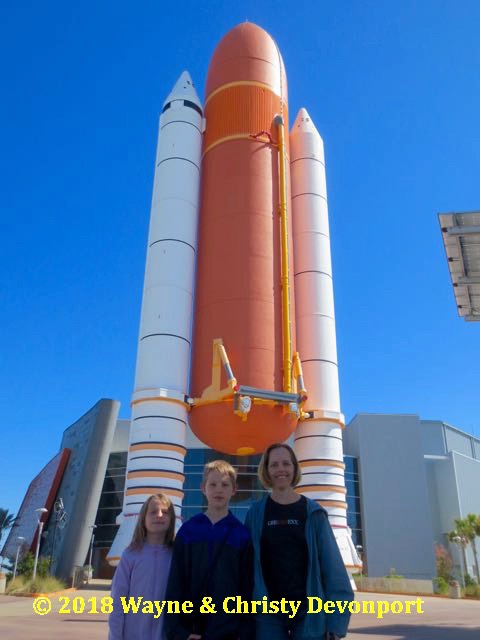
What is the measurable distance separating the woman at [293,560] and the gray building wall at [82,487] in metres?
28.8

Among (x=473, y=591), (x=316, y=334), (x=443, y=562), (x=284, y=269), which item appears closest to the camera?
(x=284, y=269)

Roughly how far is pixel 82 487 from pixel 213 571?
31.1m

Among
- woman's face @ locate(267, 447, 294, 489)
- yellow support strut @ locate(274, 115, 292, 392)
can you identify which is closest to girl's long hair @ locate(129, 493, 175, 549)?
woman's face @ locate(267, 447, 294, 489)

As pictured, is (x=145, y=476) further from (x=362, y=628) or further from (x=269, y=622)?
(x=269, y=622)

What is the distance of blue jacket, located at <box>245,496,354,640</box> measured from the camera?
343 cm

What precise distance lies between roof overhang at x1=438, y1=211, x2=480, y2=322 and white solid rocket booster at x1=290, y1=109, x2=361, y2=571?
7562mm

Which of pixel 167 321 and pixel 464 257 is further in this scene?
pixel 167 321

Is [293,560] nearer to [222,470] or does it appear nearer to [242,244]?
[222,470]

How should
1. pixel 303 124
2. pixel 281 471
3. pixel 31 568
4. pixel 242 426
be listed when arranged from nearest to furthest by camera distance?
pixel 281 471 < pixel 242 426 < pixel 303 124 < pixel 31 568

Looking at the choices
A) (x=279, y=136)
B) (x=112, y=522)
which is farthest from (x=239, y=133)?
(x=112, y=522)

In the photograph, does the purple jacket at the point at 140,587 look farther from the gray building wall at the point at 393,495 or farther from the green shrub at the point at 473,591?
the gray building wall at the point at 393,495

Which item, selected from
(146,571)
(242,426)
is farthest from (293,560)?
(242,426)

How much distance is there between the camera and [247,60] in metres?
22.2

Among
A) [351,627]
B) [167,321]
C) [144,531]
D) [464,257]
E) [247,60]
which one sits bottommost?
[351,627]
